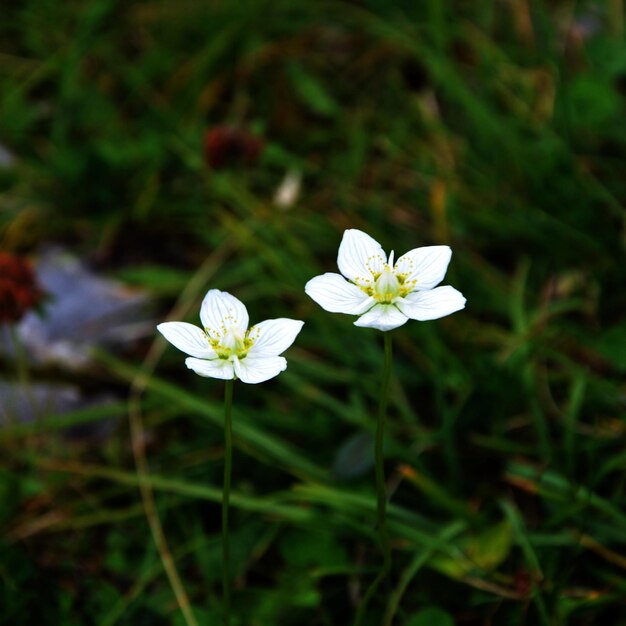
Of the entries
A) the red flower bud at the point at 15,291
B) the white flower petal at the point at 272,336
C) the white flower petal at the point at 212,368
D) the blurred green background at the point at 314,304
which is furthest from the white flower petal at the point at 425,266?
the red flower bud at the point at 15,291

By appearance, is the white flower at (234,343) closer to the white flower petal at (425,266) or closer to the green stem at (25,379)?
the white flower petal at (425,266)

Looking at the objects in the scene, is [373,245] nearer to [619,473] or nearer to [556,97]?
[619,473]

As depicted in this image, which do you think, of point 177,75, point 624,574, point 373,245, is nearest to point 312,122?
point 177,75

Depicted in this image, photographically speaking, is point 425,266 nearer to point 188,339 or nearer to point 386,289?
point 386,289

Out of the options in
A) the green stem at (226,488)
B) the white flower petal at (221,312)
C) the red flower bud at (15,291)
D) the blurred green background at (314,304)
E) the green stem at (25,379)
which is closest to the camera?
the green stem at (226,488)

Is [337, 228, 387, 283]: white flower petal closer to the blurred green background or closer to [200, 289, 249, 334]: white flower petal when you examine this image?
[200, 289, 249, 334]: white flower petal

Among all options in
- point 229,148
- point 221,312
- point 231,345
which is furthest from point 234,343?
point 229,148
